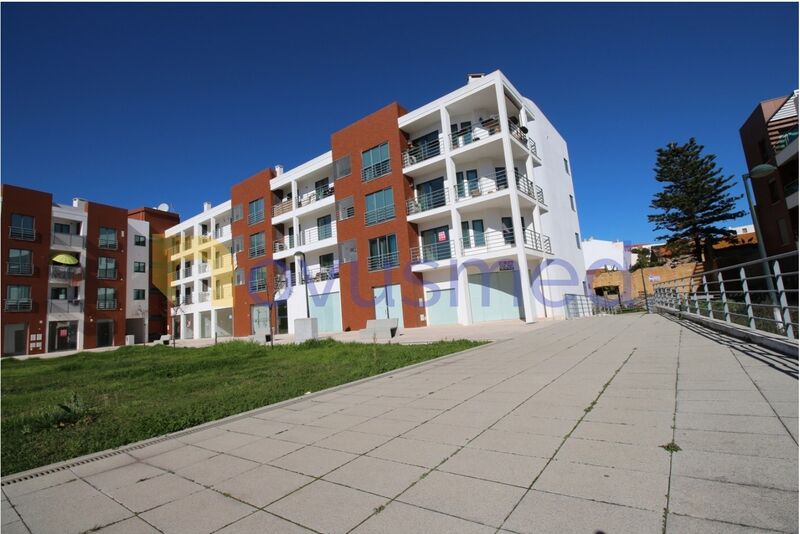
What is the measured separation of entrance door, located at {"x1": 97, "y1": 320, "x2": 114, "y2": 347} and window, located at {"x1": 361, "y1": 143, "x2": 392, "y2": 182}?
31.2m

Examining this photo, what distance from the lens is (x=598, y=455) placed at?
2.88 metres

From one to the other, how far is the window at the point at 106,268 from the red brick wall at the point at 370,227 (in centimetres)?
2841

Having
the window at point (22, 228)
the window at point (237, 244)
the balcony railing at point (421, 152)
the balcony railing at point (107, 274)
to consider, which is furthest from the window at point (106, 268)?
the balcony railing at point (421, 152)

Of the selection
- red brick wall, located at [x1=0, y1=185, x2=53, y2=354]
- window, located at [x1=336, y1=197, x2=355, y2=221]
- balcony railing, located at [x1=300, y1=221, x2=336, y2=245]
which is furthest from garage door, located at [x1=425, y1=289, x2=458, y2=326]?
red brick wall, located at [x1=0, y1=185, x2=53, y2=354]

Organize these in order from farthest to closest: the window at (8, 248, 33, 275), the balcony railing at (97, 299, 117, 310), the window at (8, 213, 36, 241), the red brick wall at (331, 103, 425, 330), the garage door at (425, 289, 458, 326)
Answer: the balcony railing at (97, 299, 117, 310), the window at (8, 213, 36, 241), the window at (8, 248, 33, 275), the red brick wall at (331, 103, 425, 330), the garage door at (425, 289, 458, 326)

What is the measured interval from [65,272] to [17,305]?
Answer: 4587mm

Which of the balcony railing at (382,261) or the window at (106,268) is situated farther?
the window at (106,268)

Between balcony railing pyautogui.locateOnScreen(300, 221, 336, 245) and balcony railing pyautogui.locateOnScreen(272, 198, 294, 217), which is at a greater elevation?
balcony railing pyautogui.locateOnScreen(272, 198, 294, 217)

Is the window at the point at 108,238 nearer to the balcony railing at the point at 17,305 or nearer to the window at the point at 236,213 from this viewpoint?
the balcony railing at the point at 17,305

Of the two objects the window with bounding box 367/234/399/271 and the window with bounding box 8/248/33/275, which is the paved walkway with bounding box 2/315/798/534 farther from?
the window with bounding box 8/248/33/275

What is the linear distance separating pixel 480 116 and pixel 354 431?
22.4m

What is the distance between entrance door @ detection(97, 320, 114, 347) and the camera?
121ft

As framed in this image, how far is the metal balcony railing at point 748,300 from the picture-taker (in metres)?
5.89

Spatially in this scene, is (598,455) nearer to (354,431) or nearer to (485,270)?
(354,431)
